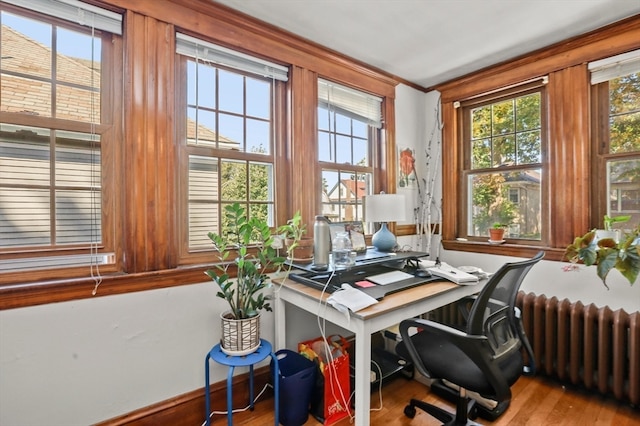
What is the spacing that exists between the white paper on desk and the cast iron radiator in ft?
4.77

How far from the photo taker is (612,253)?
1776mm

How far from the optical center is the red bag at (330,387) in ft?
5.75

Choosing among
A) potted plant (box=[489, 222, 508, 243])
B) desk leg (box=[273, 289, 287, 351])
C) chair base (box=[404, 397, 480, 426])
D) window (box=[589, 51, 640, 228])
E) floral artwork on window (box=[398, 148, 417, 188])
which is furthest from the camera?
floral artwork on window (box=[398, 148, 417, 188])

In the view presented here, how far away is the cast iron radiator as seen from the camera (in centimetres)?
184

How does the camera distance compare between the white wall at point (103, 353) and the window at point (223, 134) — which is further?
the window at point (223, 134)

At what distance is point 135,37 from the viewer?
1.59 metres

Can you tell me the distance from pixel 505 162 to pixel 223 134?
90.4 inches

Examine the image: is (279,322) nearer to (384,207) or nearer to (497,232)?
(384,207)

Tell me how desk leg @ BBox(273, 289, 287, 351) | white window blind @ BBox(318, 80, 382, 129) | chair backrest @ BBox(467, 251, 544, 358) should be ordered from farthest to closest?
white window blind @ BBox(318, 80, 382, 129) → desk leg @ BBox(273, 289, 287, 351) → chair backrest @ BBox(467, 251, 544, 358)

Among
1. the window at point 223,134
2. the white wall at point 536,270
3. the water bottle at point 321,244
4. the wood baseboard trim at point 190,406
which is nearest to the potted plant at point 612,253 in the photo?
the white wall at point 536,270

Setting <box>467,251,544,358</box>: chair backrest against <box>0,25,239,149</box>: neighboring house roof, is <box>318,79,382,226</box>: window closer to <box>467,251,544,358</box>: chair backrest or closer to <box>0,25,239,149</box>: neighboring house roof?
<box>467,251,544,358</box>: chair backrest

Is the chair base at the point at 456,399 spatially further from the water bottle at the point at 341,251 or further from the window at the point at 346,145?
the window at the point at 346,145

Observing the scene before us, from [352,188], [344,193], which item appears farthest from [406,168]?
[344,193]

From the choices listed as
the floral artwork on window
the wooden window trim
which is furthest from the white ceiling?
the floral artwork on window
